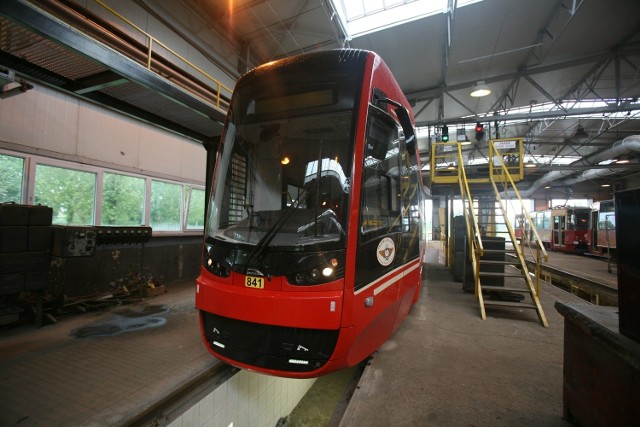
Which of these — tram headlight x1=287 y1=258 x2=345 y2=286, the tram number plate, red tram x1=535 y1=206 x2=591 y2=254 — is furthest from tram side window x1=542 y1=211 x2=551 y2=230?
the tram number plate

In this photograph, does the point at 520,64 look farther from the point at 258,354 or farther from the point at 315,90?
the point at 258,354

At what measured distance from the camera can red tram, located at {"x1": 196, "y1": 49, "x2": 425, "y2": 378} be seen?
209 cm

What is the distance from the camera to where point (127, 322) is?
4.38 metres

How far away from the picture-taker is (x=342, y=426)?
84.8 inches

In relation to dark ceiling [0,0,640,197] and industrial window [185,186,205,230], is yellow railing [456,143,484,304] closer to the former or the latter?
dark ceiling [0,0,640,197]

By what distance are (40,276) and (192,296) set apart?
7.98ft

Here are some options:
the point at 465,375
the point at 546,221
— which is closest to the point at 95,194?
the point at 465,375

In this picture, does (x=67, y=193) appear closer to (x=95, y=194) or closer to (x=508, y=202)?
(x=95, y=194)

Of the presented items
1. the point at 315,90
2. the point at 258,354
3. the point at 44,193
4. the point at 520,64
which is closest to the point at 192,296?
the point at 44,193

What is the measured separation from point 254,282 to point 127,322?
11.3 ft

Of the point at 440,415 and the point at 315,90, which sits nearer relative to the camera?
the point at 440,415

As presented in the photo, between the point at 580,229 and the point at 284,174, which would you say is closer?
the point at 284,174

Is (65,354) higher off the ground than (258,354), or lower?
lower

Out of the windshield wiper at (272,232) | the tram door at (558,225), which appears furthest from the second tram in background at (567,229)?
the windshield wiper at (272,232)
